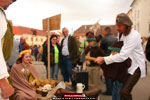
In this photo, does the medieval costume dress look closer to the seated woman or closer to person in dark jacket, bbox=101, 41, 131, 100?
the seated woman

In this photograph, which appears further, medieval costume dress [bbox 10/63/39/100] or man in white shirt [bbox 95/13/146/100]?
medieval costume dress [bbox 10/63/39/100]

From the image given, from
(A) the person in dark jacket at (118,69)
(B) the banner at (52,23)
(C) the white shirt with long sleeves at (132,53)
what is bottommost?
(A) the person in dark jacket at (118,69)

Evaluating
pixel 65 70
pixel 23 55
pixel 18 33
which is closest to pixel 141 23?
pixel 65 70

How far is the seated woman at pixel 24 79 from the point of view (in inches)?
152

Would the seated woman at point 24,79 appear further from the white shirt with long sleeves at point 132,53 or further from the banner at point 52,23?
the white shirt with long sleeves at point 132,53

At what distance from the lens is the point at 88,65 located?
18.1ft

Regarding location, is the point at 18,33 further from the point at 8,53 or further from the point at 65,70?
the point at 8,53

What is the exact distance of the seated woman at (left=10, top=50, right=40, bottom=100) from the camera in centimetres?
387

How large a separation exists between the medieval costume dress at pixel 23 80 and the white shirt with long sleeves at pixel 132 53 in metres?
2.02

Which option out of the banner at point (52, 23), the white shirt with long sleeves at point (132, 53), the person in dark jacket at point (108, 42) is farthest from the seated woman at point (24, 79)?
the person in dark jacket at point (108, 42)

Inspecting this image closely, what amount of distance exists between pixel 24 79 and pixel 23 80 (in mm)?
57

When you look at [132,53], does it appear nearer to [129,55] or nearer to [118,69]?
[129,55]

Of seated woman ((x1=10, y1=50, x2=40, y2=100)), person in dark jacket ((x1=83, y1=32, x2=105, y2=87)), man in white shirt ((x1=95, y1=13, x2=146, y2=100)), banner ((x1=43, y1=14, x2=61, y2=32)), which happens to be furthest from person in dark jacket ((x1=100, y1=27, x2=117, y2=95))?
man in white shirt ((x1=95, y1=13, x2=146, y2=100))

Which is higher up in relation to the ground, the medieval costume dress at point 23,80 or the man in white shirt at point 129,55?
the man in white shirt at point 129,55
